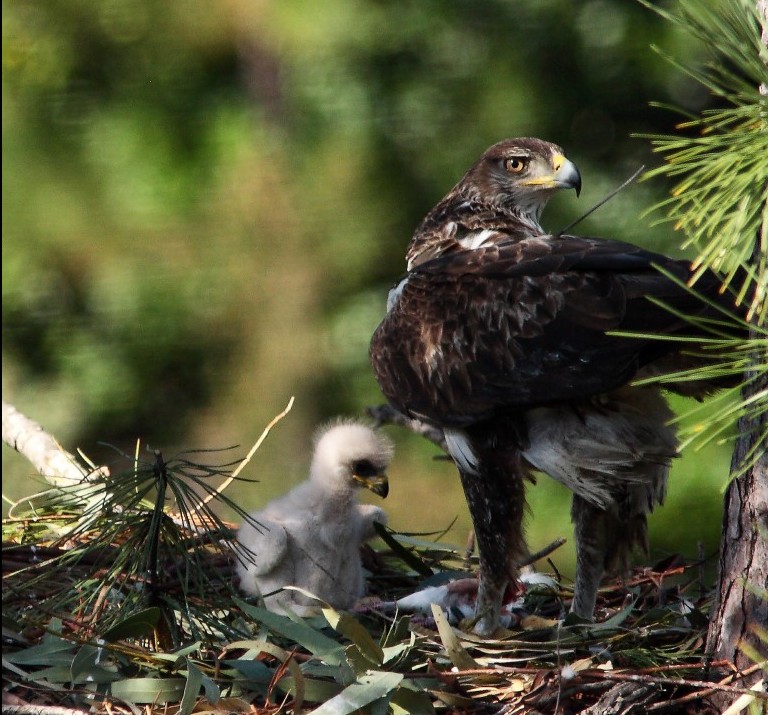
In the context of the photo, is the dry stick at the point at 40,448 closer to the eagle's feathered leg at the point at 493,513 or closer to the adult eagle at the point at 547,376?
the adult eagle at the point at 547,376

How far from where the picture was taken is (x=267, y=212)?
6.16 meters

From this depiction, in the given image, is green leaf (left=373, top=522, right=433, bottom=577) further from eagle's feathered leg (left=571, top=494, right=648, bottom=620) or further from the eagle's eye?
the eagle's eye

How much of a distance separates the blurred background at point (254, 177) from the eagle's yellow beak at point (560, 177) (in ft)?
6.10

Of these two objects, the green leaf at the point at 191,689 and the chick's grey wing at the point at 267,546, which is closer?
the green leaf at the point at 191,689

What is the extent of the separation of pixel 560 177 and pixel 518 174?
13 centimetres

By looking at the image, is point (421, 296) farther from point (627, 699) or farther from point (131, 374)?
point (131, 374)

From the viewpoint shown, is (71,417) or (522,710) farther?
(71,417)

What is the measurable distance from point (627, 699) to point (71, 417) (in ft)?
13.7

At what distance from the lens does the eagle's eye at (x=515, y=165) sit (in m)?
3.79

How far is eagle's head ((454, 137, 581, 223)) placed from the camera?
3.77 m

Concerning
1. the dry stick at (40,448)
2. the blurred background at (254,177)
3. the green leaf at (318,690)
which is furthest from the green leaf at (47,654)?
the blurred background at (254,177)

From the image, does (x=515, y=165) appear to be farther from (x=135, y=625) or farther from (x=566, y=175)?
(x=135, y=625)

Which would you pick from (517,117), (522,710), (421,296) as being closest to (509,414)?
(421,296)

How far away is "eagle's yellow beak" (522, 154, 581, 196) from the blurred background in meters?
1.86
